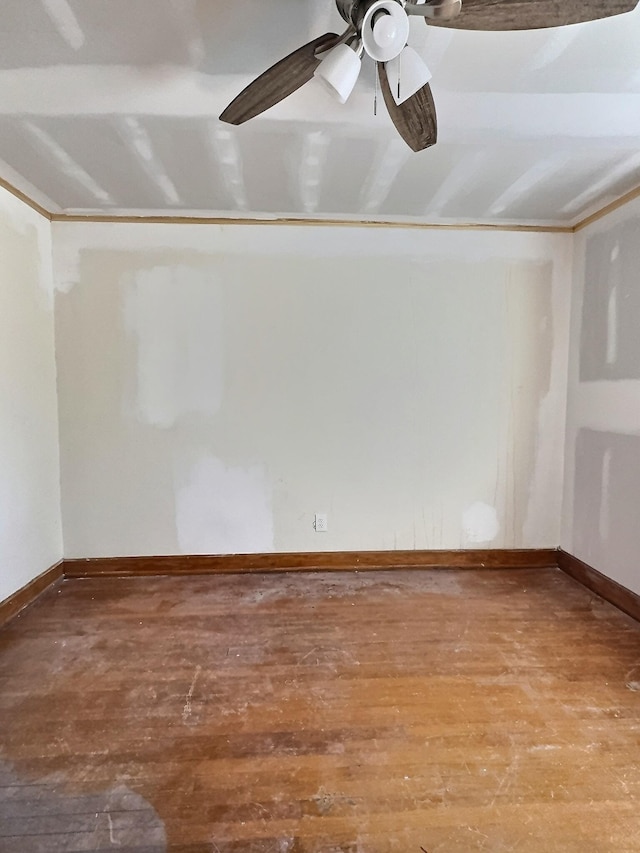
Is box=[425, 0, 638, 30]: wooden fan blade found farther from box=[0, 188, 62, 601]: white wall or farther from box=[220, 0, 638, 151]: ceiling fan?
box=[0, 188, 62, 601]: white wall

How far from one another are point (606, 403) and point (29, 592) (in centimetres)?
353

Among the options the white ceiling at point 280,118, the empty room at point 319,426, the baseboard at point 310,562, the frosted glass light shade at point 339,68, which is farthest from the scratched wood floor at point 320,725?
the white ceiling at point 280,118

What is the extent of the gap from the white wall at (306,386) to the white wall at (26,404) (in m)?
0.10

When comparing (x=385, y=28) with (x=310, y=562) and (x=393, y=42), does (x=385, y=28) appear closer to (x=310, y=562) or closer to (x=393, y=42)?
(x=393, y=42)

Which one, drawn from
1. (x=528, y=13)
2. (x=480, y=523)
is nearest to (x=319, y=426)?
(x=480, y=523)

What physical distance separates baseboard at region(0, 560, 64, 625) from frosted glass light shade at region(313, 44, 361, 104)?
2.77 meters

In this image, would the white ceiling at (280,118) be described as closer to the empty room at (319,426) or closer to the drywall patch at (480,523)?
the empty room at (319,426)

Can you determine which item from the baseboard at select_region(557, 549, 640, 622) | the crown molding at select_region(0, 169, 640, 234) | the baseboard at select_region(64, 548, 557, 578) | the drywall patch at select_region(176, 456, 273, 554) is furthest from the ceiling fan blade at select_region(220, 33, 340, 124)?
the baseboard at select_region(557, 549, 640, 622)

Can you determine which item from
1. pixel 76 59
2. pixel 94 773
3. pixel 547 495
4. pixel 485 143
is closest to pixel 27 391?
pixel 76 59

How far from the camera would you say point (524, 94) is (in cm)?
179

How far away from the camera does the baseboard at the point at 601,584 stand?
8.38 ft

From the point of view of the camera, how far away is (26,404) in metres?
2.72

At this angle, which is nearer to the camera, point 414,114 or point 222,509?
point 414,114

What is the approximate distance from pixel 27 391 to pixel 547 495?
3.37m
